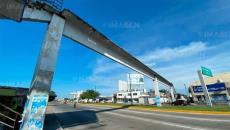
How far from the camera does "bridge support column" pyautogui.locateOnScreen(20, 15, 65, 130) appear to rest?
404 inches

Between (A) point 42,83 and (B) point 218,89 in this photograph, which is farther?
(B) point 218,89

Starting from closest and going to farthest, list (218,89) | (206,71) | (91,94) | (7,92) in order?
(7,92)
(206,71)
(218,89)
(91,94)

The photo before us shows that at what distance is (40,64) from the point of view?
10.9m

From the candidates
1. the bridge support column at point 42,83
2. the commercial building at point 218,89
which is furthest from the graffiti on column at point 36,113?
the commercial building at point 218,89

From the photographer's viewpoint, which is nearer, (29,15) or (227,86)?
(29,15)

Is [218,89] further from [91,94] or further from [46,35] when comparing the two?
[91,94]

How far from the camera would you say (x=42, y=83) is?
35.5 ft

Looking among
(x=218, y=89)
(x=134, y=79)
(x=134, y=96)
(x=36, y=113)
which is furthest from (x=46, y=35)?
(x=134, y=96)

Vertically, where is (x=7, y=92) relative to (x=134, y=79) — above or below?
below

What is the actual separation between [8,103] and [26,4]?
705 cm

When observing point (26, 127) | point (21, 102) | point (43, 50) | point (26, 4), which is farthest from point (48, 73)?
point (21, 102)

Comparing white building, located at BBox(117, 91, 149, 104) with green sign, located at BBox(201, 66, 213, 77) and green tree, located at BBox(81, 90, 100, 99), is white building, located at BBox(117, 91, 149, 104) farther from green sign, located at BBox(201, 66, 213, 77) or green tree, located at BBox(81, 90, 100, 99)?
green sign, located at BBox(201, 66, 213, 77)

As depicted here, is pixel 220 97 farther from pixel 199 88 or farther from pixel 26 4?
pixel 26 4

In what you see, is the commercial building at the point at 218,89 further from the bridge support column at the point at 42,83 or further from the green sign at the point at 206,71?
the bridge support column at the point at 42,83
